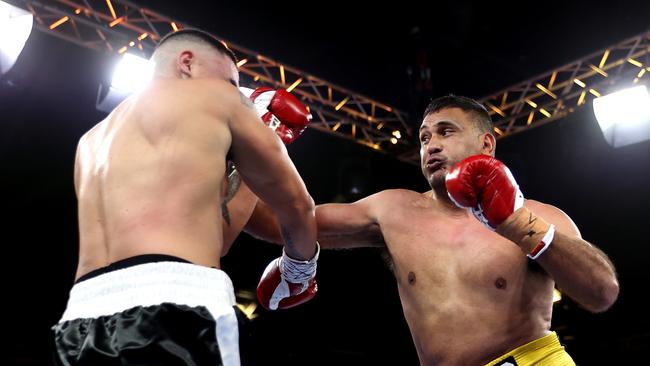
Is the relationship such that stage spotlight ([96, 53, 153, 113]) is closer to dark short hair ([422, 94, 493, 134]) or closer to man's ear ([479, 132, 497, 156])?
dark short hair ([422, 94, 493, 134])

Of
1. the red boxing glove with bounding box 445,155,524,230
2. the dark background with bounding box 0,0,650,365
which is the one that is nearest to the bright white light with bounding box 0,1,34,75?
the dark background with bounding box 0,0,650,365

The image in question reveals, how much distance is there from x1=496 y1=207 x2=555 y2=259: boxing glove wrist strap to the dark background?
3276 mm

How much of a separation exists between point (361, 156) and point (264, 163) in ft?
14.7

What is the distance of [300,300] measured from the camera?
8.13ft

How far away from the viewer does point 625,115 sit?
16.5 ft

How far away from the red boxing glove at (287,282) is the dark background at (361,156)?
8.80ft

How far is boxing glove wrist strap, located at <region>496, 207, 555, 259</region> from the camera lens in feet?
6.88

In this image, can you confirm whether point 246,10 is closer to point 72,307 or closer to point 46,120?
point 46,120

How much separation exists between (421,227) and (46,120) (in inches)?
146

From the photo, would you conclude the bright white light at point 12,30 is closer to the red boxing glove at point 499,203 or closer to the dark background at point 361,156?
the dark background at point 361,156

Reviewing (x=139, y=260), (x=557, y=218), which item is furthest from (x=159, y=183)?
(x=557, y=218)

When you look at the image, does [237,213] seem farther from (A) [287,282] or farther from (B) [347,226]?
(B) [347,226]

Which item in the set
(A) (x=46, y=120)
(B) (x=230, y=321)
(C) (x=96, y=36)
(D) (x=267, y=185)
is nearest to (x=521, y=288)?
(D) (x=267, y=185)

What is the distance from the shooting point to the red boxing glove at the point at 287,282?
2.28 m
